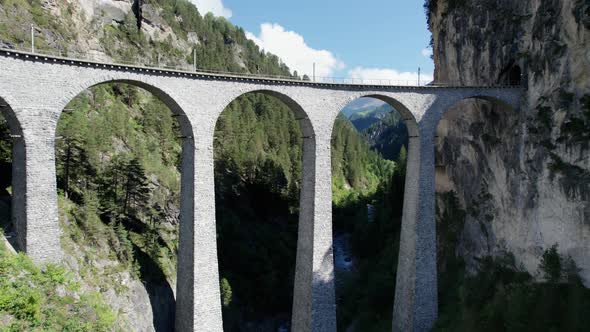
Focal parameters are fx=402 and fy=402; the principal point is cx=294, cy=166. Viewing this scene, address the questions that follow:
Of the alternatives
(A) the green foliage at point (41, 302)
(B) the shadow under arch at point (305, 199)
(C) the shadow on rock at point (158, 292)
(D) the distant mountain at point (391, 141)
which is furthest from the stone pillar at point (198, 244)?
(D) the distant mountain at point (391, 141)

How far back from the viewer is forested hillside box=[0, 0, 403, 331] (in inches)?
901

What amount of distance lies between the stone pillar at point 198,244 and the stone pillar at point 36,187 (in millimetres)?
5753

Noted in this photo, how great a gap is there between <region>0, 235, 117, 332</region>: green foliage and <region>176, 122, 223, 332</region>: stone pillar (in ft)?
13.8

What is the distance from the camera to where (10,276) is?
13.4m

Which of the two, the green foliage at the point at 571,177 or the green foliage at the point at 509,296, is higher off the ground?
the green foliage at the point at 571,177

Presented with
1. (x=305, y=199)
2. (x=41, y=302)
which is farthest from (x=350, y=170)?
(x=41, y=302)

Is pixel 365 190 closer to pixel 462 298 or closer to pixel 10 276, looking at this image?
pixel 462 298

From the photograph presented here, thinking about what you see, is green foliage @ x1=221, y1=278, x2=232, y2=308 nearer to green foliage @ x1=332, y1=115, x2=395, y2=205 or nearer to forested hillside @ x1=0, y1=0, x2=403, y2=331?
forested hillside @ x1=0, y1=0, x2=403, y2=331

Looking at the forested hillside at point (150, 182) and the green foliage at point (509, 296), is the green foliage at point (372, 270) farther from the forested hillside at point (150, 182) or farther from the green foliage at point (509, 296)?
the green foliage at point (509, 296)

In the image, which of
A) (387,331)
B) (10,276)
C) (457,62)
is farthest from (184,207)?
(457,62)

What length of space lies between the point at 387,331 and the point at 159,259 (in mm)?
16544

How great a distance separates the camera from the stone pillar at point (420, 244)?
2456 cm

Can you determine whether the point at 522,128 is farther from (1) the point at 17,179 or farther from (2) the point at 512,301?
(1) the point at 17,179

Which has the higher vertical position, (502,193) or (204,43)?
(204,43)
